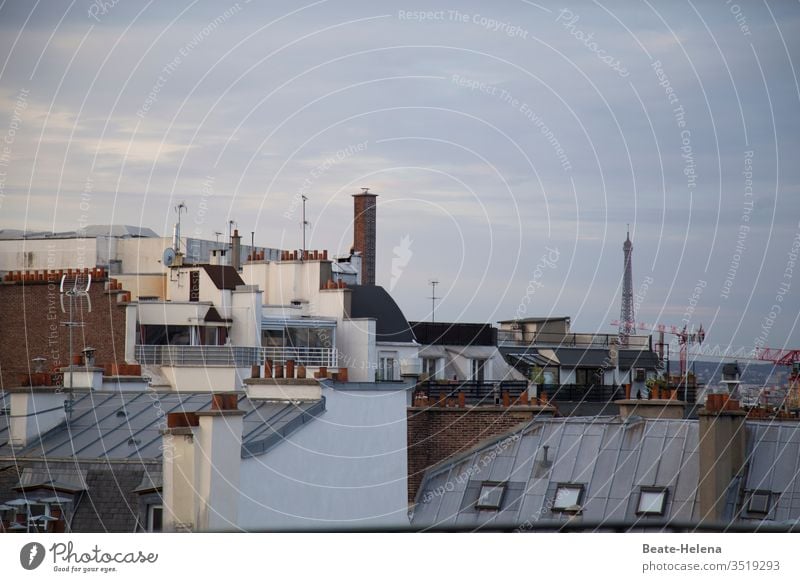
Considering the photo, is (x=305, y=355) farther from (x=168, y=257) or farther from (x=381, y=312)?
(x=381, y=312)

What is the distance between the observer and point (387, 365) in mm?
38750

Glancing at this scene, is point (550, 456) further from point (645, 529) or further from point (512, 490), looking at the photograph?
point (645, 529)

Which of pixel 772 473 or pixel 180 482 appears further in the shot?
pixel 772 473

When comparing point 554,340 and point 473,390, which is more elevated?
point 554,340

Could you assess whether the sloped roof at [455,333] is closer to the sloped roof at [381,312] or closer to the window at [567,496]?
the sloped roof at [381,312]

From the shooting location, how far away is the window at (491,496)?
24.8m

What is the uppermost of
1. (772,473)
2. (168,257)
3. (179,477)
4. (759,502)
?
(168,257)

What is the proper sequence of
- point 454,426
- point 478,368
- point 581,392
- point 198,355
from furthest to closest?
point 478,368 → point 581,392 → point 198,355 → point 454,426

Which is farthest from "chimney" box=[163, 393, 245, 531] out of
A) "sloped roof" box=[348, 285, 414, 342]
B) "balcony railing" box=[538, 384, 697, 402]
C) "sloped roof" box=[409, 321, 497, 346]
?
"sloped roof" box=[409, 321, 497, 346]

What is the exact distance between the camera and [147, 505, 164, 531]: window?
18.4 meters

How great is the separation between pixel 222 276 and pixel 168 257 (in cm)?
307

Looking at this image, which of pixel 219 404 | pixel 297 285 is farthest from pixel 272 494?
pixel 297 285

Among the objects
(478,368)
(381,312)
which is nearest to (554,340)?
(478,368)
